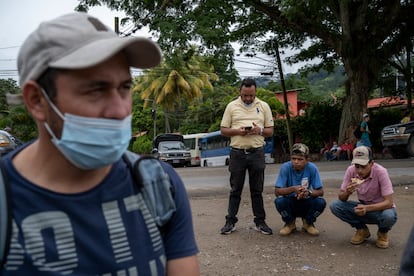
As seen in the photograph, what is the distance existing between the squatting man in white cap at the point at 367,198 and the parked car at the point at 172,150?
25.5m

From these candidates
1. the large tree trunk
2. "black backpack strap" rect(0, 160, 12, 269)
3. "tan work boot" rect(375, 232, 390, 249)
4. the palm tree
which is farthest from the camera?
the palm tree

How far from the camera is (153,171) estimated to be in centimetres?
156

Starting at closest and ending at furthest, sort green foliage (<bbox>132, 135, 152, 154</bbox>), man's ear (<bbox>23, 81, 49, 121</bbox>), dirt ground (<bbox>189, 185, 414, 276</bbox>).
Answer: man's ear (<bbox>23, 81, 49, 121</bbox>), dirt ground (<bbox>189, 185, 414, 276</bbox>), green foliage (<bbox>132, 135, 152, 154</bbox>)

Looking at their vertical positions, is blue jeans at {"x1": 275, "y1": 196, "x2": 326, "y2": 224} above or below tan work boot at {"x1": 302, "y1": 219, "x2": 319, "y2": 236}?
A: above

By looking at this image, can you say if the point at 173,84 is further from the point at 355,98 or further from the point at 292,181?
the point at 292,181

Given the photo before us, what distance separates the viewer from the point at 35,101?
148 centimetres

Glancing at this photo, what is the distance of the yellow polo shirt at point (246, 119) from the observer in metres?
5.64

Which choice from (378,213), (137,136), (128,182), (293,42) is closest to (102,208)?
(128,182)

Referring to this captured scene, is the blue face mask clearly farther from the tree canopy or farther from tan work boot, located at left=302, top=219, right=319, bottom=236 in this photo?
the tree canopy

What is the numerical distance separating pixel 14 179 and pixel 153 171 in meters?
0.43

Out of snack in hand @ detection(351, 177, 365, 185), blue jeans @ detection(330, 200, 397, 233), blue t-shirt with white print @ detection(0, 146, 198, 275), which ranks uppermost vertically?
blue t-shirt with white print @ detection(0, 146, 198, 275)

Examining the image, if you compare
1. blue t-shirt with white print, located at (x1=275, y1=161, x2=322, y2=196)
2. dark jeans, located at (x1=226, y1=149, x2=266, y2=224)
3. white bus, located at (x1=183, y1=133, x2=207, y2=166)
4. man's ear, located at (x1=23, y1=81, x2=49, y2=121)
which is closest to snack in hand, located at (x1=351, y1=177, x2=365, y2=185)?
blue t-shirt with white print, located at (x1=275, y1=161, x2=322, y2=196)

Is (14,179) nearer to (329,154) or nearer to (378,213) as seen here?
(378,213)

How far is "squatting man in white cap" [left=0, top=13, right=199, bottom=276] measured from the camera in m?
1.36
